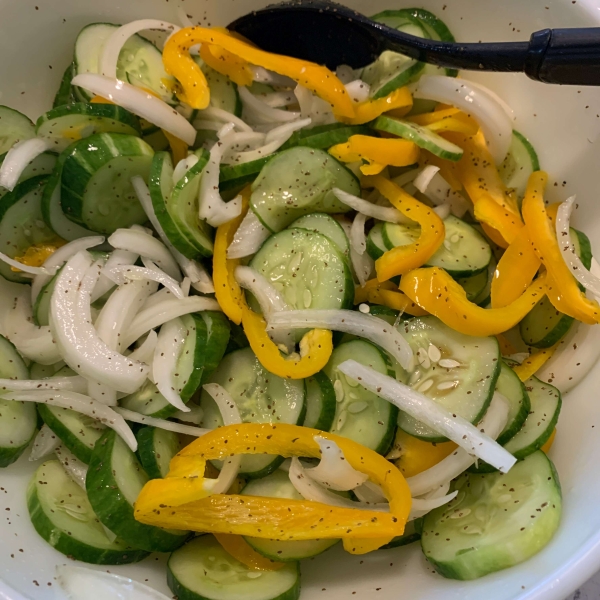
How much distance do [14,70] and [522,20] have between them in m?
1.55

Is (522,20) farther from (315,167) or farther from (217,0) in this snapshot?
(217,0)

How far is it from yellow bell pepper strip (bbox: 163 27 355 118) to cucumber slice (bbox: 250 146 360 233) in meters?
0.18

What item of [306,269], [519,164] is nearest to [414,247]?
[306,269]

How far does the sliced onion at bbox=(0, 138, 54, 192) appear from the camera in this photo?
4.75 feet

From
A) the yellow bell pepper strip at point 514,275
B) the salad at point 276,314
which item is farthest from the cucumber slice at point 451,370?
the yellow bell pepper strip at point 514,275

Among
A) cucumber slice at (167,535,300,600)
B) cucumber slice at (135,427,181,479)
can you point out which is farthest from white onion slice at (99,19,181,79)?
cucumber slice at (167,535,300,600)

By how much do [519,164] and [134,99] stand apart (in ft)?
3.95

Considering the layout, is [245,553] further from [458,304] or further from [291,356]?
[458,304]

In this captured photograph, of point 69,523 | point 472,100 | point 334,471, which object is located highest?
point 472,100

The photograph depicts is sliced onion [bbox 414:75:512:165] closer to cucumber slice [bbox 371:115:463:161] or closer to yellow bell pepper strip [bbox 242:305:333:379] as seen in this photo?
cucumber slice [bbox 371:115:463:161]

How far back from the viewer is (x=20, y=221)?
5.25 feet

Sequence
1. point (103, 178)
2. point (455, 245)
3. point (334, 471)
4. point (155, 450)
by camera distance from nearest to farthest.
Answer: point (334, 471) → point (155, 450) → point (103, 178) → point (455, 245)

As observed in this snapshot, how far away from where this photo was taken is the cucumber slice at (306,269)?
1463 mm

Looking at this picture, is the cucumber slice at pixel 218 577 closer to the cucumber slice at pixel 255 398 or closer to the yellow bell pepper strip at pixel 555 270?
the cucumber slice at pixel 255 398
